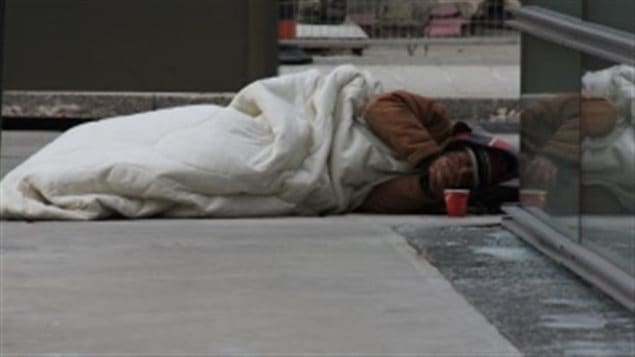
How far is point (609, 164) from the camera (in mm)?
5449

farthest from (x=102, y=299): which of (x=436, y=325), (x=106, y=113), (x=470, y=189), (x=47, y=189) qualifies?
(x=106, y=113)

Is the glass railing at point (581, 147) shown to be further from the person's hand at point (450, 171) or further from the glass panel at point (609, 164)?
the person's hand at point (450, 171)

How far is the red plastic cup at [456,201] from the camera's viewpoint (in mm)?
7113

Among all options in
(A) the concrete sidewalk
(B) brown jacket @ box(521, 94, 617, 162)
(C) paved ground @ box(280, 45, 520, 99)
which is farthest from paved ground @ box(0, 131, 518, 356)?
(C) paved ground @ box(280, 45, 520, 99)

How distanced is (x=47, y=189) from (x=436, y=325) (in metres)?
2.66

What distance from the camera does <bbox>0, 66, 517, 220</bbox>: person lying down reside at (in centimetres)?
708

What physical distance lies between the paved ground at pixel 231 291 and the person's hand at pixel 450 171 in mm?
157

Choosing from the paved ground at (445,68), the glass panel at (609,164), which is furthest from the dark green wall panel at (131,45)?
the glass panel at (609,164)

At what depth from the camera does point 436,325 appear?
4.97 metres

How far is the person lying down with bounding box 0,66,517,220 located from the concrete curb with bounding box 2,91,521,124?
11.9 ft

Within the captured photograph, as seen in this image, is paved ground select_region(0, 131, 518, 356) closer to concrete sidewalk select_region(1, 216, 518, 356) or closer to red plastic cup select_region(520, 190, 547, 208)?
concrete sidewalk select_region(1, 216, 518, 356)

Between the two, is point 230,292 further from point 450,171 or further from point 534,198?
point 450,171

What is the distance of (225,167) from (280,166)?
0.77ft

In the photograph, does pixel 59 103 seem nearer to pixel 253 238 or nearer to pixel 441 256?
pixel 253 238
